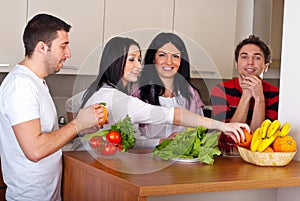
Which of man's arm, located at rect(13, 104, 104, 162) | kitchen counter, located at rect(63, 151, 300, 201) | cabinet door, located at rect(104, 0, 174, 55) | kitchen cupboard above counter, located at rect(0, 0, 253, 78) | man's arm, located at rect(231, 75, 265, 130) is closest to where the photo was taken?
kitchen counter, located at rect(63, 151, 300, 201)

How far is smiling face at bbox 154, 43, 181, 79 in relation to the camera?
2166mm

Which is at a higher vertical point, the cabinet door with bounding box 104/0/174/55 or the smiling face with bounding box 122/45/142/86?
the cabinet door with bounding box 104/0/174/55

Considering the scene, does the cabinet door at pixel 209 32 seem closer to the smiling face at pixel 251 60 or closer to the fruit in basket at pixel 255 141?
the smiling face at pixel 251 60

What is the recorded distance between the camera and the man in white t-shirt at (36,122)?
1812mm

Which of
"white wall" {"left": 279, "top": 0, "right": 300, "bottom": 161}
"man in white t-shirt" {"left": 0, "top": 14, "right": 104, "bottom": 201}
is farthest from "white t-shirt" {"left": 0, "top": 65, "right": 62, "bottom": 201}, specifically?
"white wall" {"left": 279, "top": 0, "right": 300, "bottom": 161}

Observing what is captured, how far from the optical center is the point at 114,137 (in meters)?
1.84

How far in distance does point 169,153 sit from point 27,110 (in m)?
0.49

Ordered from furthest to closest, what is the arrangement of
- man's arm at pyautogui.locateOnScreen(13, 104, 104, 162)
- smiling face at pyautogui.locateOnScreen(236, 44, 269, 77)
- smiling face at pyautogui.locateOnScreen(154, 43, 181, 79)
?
smiling face at pyautogui.locateOnScreen(236, 44, 269, 77) < smiling face at pyautogui.locateOnScreen(154, 43, 181, 79) < man's arm at pyautogui.locateOnScreen(13, 104, 104, 162)

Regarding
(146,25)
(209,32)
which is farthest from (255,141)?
(209,32)

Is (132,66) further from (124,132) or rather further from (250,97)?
(250,97)

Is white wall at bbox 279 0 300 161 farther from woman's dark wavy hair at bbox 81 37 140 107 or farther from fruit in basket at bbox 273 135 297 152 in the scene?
woman's dark wavy hair at bbox 81 37 140 107

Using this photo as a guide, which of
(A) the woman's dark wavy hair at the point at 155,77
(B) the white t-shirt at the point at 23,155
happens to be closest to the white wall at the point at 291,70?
(A) the woman's dark wavy hair at the point at 155,77

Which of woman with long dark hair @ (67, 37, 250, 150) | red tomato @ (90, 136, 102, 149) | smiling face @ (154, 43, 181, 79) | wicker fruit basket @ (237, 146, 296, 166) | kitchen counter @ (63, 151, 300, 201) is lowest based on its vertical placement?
kitchen counter @ (63, 151, 300, 201)

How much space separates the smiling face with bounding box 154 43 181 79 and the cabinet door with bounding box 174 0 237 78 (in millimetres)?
1089
